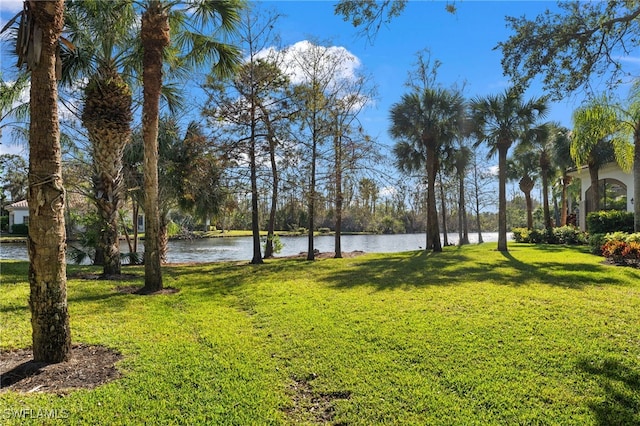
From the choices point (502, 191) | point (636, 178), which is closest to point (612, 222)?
point (636, 178)

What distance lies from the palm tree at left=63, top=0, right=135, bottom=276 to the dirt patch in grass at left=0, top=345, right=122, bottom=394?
630cm

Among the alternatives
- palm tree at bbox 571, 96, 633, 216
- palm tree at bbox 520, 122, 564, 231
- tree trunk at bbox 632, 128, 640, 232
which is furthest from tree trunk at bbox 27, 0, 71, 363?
palm tree at bbox 520, 122, 564, 231

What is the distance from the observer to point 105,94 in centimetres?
945

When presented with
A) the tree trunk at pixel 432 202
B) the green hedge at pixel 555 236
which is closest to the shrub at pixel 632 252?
the tree trunk at pixel 432 202

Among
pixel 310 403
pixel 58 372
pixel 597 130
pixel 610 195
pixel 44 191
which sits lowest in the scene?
pixel 310 403

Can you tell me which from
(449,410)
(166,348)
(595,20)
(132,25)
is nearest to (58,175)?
(166,348)

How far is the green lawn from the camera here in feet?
10.4

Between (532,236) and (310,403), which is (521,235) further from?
(310,403)

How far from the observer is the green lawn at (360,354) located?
3.17 meters

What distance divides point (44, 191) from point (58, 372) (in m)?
1.85

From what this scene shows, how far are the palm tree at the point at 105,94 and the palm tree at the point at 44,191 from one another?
5405 mm

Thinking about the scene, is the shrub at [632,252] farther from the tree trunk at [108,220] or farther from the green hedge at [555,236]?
the tree trunk at [108,220]

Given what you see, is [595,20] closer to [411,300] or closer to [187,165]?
[411,300]

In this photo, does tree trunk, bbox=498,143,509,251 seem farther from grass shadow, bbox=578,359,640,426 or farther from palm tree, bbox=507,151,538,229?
grass shadow, bbox=578,359,640,426
